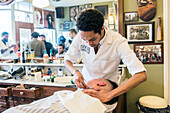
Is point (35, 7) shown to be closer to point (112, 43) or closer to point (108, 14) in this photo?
point (108, 14)

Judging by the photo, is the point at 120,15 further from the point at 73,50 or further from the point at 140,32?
the point at 73,50

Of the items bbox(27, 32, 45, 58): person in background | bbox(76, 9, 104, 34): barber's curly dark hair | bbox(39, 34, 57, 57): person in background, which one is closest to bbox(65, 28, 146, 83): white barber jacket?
bbox(76, 9, 104, 34): barber's curly dark hair

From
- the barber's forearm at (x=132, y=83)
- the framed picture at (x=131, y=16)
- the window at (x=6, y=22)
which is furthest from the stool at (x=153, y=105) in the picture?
the window at (x=6, y=22)

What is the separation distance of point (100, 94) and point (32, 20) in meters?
2.43

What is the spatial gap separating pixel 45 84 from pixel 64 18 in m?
1.20

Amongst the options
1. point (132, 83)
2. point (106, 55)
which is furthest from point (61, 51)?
point (132, 83)

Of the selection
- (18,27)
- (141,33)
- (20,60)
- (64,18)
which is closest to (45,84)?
(20,60)

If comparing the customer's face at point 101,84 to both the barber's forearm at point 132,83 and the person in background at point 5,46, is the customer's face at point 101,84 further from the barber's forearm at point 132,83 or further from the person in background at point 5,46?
the person in background at point 5,46

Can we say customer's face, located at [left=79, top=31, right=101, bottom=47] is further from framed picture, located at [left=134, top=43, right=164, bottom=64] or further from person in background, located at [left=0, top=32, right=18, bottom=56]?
person in background, located at [left=0, top=32, right=18, bottom=56]

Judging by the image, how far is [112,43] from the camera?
1572 mm

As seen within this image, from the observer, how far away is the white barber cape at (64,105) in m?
1.05

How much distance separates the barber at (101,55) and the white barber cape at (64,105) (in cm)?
17

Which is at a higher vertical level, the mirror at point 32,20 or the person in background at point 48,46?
the mirror at point 32,20

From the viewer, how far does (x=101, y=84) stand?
4.98 ft
